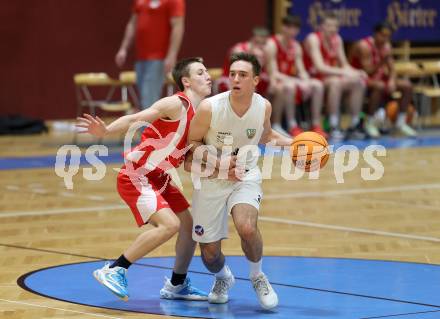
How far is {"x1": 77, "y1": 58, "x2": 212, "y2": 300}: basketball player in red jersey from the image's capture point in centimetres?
623

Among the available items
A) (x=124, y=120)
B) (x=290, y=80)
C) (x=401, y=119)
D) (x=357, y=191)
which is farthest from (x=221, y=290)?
(x=401, y=119)

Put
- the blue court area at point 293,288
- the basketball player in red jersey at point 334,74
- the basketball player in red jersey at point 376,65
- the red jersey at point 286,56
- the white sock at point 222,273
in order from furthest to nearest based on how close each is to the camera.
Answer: the basketball player in red jersey at point 376,65, the basketball player in red jersey at point 334,74, the red jersey at point 286,56, the white sock at point 222,273, the blue court area at point 293,288

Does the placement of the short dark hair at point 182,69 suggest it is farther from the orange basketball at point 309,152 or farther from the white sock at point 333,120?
the white sock at point 333,120

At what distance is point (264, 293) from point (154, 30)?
26.8 ft

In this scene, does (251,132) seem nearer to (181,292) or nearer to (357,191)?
(181,292)

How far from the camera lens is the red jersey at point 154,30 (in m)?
13.7

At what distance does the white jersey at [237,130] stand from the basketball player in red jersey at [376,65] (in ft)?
33.2

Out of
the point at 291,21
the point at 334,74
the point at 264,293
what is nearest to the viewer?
the point at 264,293

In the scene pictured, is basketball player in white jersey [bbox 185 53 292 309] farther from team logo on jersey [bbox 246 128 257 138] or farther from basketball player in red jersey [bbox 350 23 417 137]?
basketball player in red jersey [bbox 350 23 417 137]

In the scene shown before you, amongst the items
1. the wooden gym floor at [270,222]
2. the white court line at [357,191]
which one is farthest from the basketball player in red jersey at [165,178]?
the white court line at [357,191]

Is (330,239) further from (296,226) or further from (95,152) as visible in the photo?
(95,152)

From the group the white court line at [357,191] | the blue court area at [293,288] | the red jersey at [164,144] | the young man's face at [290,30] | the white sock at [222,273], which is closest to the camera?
the blue court area at [293,288]

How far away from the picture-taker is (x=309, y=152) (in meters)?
6.32

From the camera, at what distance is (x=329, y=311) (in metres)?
5.84
